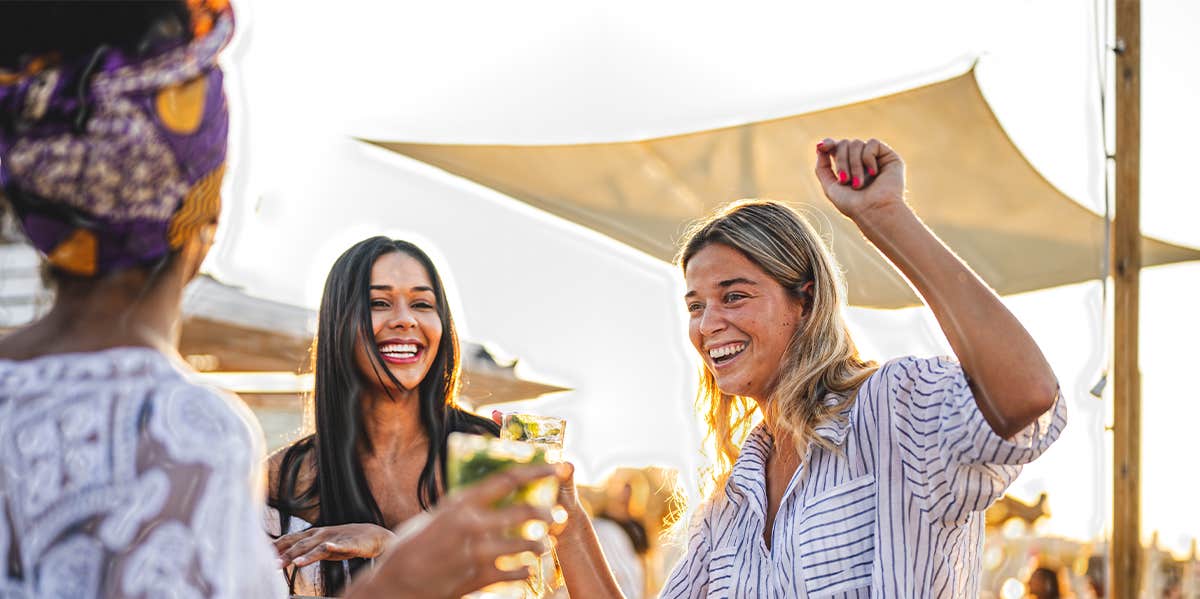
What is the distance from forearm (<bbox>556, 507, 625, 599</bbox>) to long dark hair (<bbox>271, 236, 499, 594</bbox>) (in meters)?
0.42

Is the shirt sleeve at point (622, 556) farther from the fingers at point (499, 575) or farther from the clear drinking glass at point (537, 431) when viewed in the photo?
the fingers at point (499, 575)

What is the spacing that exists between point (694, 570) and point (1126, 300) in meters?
3.63

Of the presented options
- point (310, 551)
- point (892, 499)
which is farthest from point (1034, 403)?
point (310, 551)

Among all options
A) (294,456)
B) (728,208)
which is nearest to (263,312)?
Answer: (294,456)

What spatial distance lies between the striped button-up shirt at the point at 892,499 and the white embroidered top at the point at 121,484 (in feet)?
3.83

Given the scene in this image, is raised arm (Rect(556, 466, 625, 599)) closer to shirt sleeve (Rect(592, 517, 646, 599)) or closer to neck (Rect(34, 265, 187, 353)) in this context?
neck (Rect(34, 265, 187, 353))

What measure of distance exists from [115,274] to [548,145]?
593cm

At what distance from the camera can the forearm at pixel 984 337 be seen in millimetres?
1743

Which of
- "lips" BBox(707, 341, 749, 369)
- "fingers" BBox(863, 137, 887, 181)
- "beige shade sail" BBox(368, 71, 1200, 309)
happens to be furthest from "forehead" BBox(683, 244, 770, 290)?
"beige shade sail" BBox(368, 71, 1200, 309)

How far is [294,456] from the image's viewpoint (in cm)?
305

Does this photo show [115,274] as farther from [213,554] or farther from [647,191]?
[647,191]

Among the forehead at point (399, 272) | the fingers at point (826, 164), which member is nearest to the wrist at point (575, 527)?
the forehead at point (399, 272)

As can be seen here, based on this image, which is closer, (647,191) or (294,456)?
(294,456)

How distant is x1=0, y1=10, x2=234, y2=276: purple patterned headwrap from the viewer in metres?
1.02
